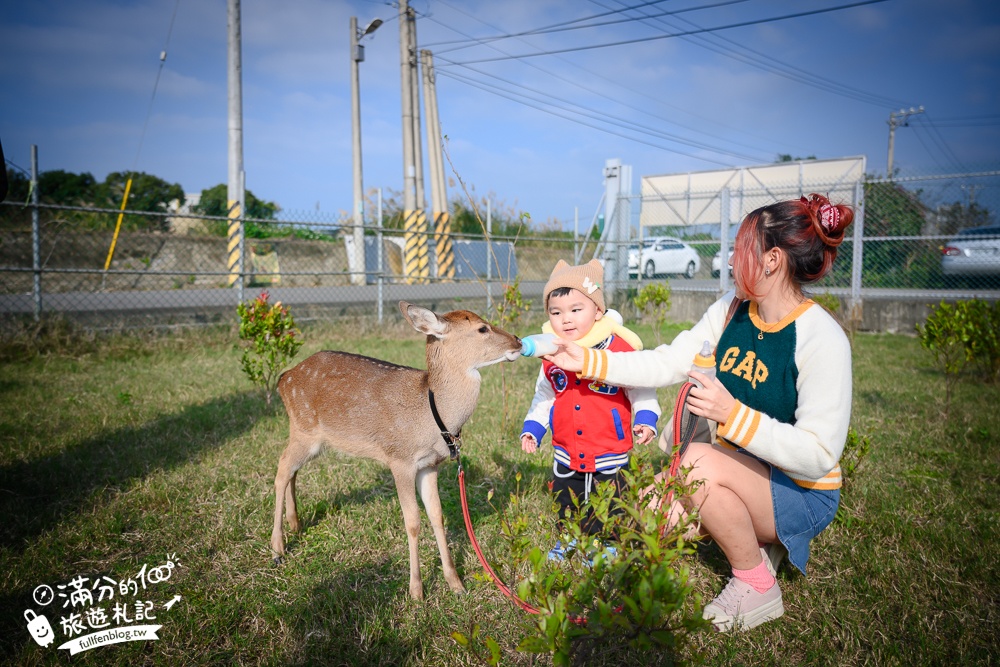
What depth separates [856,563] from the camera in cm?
316

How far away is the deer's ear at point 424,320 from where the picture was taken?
2975 mm

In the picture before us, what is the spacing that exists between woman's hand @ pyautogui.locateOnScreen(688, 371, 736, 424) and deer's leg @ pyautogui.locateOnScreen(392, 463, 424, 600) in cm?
148

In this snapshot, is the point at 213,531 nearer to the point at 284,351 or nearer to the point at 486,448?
the point at 486,448

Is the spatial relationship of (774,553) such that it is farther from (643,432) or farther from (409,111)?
(409,111)

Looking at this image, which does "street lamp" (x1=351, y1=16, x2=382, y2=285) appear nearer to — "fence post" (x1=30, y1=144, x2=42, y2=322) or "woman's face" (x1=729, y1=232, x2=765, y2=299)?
"fence post" (x1=30, y1=144, x2=42, y2=322)

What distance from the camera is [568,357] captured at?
8.63ft

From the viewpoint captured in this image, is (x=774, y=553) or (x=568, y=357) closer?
(x=568, y=357)

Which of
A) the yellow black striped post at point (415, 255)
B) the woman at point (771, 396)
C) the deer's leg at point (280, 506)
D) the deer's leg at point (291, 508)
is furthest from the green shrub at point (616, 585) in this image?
the yellow black striped post at point (415, 255)

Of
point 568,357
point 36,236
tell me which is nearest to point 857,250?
point 568,357

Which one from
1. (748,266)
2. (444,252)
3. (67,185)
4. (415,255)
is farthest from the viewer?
(67,185)

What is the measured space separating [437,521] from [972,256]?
42.4 ft

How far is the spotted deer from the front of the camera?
302 centimetres

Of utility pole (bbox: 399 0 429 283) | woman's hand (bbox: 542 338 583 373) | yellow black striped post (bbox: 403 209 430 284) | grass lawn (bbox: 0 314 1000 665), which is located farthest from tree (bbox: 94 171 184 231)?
woman's hand (bbox: 542 338 583 373)

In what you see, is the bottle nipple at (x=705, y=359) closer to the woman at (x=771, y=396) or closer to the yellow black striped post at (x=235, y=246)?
the woman at (x=771, y=396)
